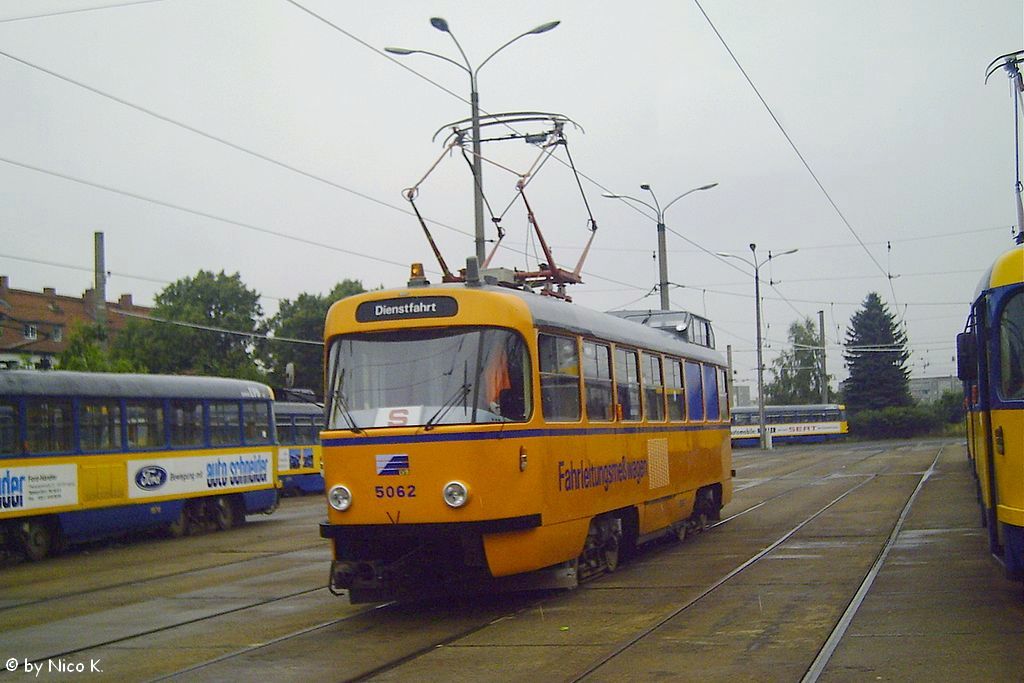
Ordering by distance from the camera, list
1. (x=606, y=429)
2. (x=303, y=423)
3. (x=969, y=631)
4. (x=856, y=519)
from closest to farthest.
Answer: (x=969, y=631) < (x=606, y=429) < (x=856, y=519) < (x=303, y=423)

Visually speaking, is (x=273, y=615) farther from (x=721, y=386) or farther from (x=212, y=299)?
(x=212, y=299)

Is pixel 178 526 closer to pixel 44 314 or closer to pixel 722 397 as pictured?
pixel 722 397

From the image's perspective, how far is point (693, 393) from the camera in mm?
18422

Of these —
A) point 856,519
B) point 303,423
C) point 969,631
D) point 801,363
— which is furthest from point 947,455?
point 801,363

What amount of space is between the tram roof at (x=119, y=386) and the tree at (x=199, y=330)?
41426 millimetres

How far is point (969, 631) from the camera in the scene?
31.2 feet

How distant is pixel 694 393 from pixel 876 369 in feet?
245

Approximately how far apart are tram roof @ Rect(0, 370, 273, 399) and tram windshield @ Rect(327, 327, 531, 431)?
9.66m

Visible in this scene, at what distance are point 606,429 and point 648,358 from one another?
2.52 meters

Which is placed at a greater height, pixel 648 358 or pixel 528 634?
pixel 648 358

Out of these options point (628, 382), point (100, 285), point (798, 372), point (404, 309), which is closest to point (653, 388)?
point (628, 382)

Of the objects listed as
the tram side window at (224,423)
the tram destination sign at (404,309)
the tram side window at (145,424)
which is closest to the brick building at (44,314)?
the tram side window at (224,423)

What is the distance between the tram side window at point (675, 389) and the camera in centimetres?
1691

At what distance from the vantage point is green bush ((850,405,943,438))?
279 feet
